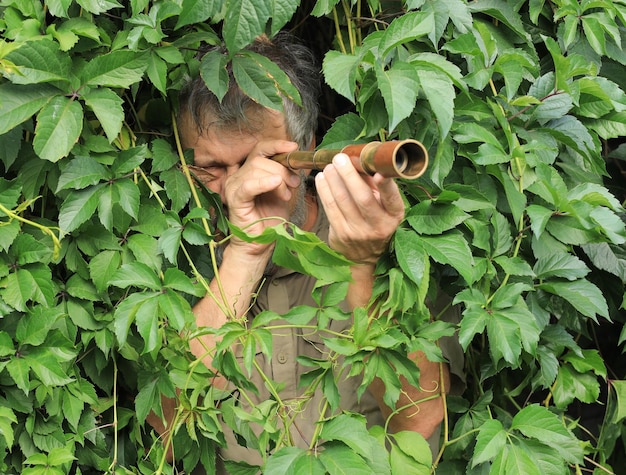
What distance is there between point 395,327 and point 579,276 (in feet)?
1.15

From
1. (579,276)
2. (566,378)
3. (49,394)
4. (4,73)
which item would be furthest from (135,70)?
(566,378)

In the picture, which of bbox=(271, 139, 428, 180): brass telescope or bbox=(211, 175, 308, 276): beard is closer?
bbox=(271, 139, 428, 180): brass telescope

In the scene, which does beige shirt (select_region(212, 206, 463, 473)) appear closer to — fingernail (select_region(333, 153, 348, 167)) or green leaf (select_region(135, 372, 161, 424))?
green leaf (select_region(135, 372, 161, 424))

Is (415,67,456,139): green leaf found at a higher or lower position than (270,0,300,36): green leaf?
lower

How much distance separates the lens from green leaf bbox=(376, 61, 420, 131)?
1.12 meters

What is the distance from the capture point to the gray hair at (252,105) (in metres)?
1.66

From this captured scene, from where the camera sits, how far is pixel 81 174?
1294 mm

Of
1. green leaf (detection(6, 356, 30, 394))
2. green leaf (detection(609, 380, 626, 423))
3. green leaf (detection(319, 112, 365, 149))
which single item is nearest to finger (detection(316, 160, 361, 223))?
green leaf (detection(319, 112, 365, 149))

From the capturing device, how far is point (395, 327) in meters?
1.23

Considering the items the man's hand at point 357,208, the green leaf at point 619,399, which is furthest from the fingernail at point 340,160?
the green leaf at point 619,399

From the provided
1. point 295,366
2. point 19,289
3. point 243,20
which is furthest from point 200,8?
point 295,366

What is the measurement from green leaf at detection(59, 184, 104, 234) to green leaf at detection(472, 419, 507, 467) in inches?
27.7

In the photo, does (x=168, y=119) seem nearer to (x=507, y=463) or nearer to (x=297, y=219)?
(x=297, y=219)

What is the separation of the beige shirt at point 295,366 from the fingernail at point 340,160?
0.50 metres
